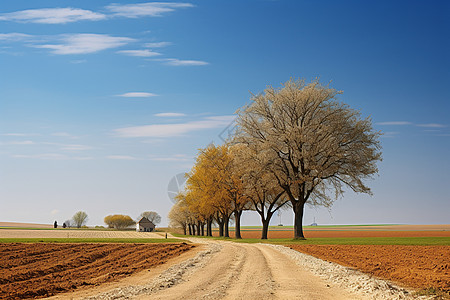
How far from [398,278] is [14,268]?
1832 cm

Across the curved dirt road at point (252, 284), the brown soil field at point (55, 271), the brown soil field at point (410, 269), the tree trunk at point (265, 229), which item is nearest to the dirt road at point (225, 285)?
the curved dirt road at point (252, 284)

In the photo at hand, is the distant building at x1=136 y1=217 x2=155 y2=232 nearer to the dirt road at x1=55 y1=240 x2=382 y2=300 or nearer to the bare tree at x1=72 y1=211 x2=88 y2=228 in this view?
the bare tree at x1=72 y1=211 x2=88 y2=228

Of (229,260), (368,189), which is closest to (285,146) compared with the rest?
(368,189)

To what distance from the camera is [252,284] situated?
15656 mm

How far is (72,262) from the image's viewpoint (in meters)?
25.6

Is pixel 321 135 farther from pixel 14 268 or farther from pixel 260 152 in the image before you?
pixel 14 268

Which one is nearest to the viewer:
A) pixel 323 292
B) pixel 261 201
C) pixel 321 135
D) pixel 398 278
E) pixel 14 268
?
pixel 323 292

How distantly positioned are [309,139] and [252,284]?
100ft

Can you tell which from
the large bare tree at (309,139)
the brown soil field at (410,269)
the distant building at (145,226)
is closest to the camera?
the brown soil field at (410,269)

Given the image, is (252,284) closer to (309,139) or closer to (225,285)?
(225,285)

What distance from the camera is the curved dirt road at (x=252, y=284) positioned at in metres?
13.7

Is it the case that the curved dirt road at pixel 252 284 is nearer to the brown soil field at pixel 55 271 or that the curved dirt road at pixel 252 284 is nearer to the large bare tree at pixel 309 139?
the brown soil field at pixel 55 271

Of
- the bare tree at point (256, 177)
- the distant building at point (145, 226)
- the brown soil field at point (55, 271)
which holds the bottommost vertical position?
the brown soil field at point (55, 271)

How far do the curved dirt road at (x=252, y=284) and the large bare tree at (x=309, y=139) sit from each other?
24.5 meters
